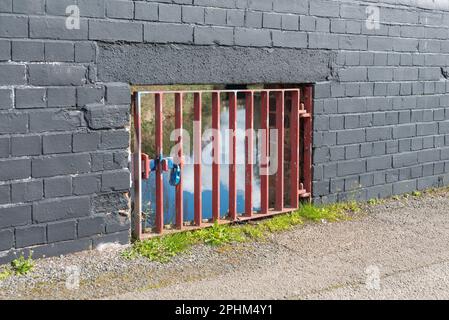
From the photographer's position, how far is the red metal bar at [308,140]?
19.8 ft

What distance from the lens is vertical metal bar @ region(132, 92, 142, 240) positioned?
195 inches

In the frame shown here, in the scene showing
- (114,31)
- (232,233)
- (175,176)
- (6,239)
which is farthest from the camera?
(232,233)

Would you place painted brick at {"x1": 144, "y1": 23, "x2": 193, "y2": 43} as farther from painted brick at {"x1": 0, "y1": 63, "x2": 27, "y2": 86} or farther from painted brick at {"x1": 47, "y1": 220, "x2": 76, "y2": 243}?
painted brick at {"x1": 47, "y1": 220, "x2": 76, "y2": 243}

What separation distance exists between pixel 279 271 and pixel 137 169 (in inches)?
57.2

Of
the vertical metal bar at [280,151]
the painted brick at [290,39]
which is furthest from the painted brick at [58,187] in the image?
the painted brick at [290,39]

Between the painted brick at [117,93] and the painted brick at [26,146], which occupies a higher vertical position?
the painted brick at [117,93]

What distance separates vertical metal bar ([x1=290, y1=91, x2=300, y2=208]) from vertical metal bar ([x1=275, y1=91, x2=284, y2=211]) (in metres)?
0.16

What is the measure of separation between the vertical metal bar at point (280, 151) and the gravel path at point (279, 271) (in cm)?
39

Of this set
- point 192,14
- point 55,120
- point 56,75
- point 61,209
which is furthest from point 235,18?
point 61,209

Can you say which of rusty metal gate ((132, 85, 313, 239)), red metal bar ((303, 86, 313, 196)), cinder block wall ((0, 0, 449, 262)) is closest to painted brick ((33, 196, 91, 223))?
cinder block wall ((0, 0, 449, 262))

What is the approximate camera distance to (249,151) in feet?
18.7

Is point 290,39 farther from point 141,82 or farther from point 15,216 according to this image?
point 15,216

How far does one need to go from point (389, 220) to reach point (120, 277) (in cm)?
299

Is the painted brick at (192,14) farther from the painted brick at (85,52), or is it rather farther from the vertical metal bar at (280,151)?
the vertical metal bar at (280,151)
